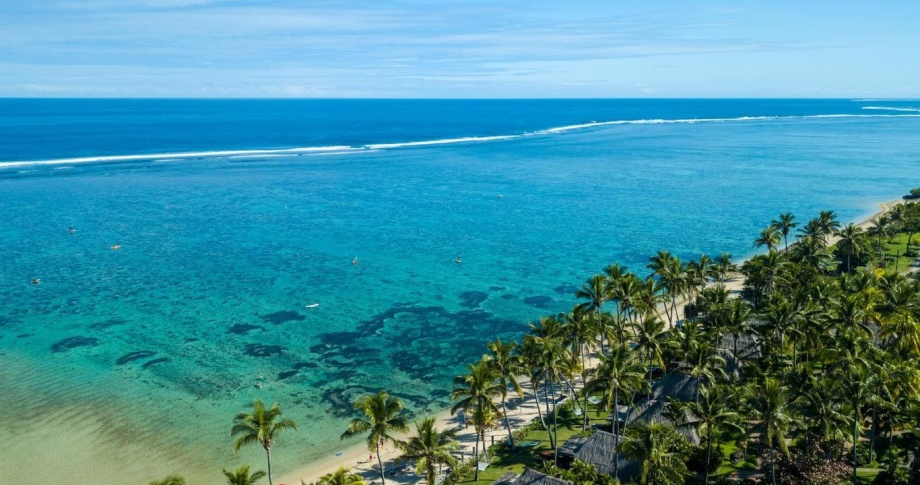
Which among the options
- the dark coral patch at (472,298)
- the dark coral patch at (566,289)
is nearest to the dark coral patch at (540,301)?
the dark coral patch at (566,289)

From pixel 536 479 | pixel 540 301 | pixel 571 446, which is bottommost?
pixel 571 446

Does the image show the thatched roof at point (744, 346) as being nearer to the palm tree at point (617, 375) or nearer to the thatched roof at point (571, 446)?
the palm tree at point (617, 375)

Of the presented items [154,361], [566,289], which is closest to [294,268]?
[154,361]

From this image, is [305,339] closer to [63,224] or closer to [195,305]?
[195,305]

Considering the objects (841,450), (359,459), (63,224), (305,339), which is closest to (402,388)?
(359,459)

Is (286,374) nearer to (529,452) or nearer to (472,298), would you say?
(529,452)

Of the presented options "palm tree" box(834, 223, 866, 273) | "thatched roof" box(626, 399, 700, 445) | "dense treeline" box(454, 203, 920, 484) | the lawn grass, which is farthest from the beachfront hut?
"palm tree" box(834, 223, 866, 273)
